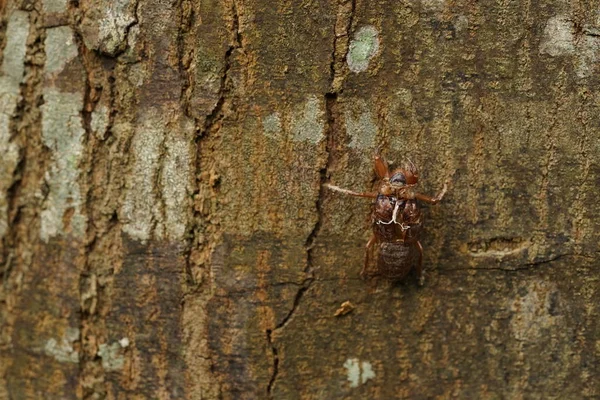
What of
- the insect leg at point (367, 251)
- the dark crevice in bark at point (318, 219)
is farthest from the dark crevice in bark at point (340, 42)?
the insect leg at point (367, 251)

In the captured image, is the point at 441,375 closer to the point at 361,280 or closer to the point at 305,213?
the point at 361,280

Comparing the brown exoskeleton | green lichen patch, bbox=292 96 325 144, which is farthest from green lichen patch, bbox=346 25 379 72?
the brown exoskeleton

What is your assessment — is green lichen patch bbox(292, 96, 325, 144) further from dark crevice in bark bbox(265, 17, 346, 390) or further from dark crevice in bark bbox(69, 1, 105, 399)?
dark crevice in bark bbox(69, 1, 105, 399)

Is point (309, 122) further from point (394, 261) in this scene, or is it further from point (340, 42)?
point (394, 261)

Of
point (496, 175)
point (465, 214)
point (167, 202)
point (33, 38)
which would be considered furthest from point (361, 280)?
point (33, 38)

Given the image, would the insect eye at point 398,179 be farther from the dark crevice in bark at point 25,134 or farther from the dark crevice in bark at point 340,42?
the dark crevice in bark at point 25,134
